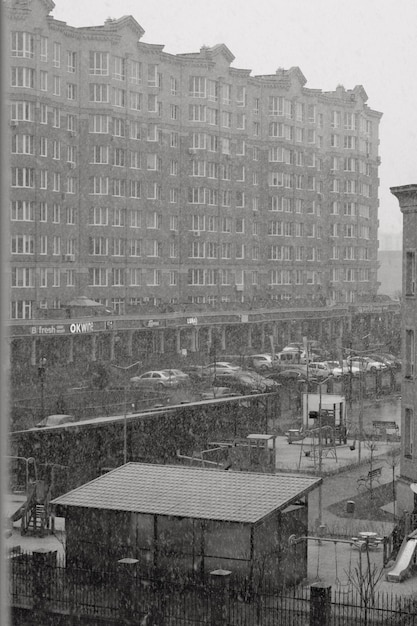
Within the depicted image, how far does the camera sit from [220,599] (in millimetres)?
7074

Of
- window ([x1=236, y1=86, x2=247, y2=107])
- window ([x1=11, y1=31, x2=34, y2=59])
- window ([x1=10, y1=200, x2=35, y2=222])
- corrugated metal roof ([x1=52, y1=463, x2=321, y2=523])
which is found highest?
window ([x1=236, y1=86, x2=247, y2=107])

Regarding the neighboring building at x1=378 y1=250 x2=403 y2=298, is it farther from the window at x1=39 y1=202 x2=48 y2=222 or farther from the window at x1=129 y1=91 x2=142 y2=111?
the window at x1=39 y1=202 x2=48 y2=222

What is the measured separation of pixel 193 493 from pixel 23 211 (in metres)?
21.0

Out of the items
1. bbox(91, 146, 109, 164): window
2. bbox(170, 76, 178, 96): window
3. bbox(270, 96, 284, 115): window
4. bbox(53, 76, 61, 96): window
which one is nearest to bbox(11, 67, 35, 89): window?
bbox(53, 76, 61, 96): window

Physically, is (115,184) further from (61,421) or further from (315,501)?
(315,501)

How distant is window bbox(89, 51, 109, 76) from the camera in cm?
3182

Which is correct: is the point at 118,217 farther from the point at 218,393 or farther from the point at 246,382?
the point at 218,393

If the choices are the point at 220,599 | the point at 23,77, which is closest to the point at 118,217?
the point at 23,77

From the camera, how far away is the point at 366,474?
570 inches

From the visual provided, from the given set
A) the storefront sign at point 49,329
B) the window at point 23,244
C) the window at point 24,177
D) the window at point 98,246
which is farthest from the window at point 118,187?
the storefront sign at point 49,329

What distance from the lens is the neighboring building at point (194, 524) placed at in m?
8.21

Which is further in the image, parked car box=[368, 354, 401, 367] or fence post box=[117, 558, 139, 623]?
parked car box=[368, 354, 401, 367]

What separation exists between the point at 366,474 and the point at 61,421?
4765 millimetres

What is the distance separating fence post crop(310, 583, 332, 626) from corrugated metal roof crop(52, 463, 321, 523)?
4.09 ft
